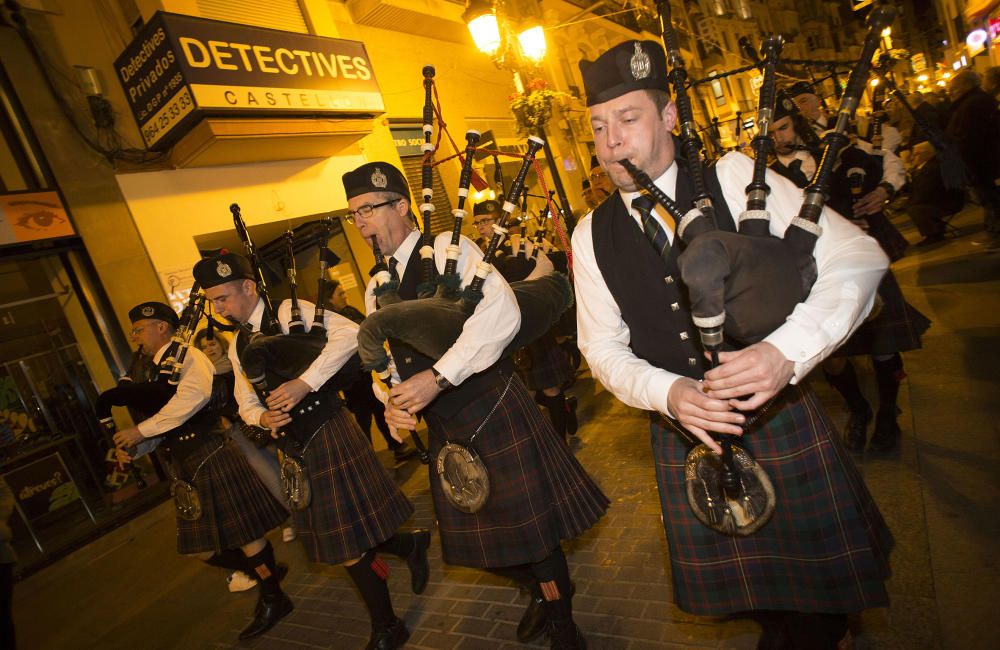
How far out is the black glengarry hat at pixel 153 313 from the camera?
11.5 feet

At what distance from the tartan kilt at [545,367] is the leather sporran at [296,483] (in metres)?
2.14

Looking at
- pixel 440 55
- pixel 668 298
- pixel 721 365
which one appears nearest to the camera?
pixel 721 365

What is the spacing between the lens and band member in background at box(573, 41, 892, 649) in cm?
140

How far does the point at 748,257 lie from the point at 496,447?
1407 mm

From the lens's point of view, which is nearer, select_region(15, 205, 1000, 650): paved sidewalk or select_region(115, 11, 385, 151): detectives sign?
select_region(15, 205, 1000, 650): paved sidewalk

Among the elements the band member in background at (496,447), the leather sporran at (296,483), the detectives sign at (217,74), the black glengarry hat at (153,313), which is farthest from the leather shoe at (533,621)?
the detectives sign at (217,74)

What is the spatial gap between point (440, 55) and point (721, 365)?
34.3 ft

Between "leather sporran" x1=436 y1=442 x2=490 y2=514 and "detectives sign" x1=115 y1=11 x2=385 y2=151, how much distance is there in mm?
4820

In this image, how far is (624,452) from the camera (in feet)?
13.4

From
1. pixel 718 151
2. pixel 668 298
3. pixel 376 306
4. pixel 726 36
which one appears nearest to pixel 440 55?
pixel 718 151

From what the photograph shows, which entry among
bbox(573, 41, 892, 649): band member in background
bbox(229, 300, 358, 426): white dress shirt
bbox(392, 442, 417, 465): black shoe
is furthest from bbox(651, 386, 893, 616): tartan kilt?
bbox(392, 442, 417, 465): black shoe

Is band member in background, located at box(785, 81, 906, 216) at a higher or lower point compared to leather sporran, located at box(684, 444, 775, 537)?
higher

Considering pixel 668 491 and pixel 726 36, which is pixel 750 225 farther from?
pixel 726 36

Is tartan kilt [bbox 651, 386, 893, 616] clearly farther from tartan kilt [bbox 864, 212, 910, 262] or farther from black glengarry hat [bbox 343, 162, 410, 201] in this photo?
tartan kilt [bbox 864, 212, 910, 262]
